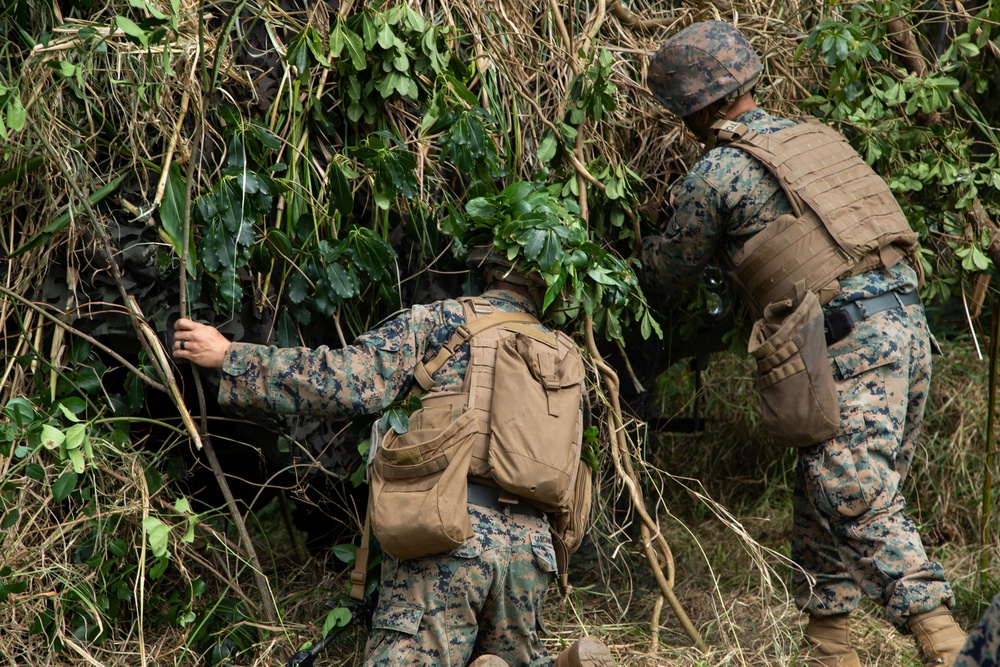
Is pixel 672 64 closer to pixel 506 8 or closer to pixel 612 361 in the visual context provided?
pixel 506 8

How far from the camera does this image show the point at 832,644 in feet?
12.3

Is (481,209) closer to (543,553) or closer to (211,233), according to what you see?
(211,233)

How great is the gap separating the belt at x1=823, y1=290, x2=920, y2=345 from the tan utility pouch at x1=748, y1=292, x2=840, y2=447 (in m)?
0.10

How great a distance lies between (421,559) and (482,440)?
404mm

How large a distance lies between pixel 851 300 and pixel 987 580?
1.86 metres

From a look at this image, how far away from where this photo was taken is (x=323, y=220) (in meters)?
3.55

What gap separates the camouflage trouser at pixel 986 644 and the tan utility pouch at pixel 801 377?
1705 millimetres

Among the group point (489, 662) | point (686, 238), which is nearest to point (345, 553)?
point (489, 662)

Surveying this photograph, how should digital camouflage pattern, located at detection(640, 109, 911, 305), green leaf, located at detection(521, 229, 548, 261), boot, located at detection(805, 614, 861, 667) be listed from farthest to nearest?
boot, located at detection(805, 614, 861, 667), digital camouflage pattern, located at detection(640, 109, 911, 305), green leaf, located at detection(521, 229, 548, 261)

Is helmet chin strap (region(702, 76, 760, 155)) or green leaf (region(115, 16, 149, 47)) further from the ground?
green leaf (region(115, 16, 149, 47))

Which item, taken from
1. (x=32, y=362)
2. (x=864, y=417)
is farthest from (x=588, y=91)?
(x=32, y=362)

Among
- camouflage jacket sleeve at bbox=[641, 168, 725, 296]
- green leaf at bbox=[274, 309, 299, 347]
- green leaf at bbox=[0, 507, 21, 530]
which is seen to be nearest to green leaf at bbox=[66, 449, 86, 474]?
green leaf at bbox=[0, 507, 21, 530]

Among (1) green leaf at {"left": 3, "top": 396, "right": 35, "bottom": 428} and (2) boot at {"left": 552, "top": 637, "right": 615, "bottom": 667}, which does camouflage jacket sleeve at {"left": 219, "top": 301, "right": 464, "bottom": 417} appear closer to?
(1) green leaf at {"left": 3, "top": 396, "right": 35, "bottom": 428}

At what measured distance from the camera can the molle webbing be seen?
11.4 ft
